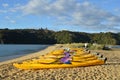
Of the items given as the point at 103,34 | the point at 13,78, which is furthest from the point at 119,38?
the point at 13,78

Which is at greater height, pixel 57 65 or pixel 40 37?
pixel 40 37

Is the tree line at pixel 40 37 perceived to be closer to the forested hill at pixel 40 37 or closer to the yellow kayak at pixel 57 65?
the forested hill at pixel 40 37

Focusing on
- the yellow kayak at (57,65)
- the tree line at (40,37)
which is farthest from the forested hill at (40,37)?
the yellow kayak at (57,65)

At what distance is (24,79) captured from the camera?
13148 mm

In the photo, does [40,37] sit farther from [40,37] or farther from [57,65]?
[57,65]

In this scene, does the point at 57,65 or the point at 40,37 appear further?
the point at 40,37

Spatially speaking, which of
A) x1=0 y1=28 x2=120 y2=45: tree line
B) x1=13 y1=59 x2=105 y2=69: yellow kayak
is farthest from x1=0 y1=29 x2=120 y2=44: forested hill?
x1=13 y1=59 x2=105 y2=69: yellow kayak

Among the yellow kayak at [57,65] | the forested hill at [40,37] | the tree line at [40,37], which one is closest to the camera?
the yellow kayak at [57,65]

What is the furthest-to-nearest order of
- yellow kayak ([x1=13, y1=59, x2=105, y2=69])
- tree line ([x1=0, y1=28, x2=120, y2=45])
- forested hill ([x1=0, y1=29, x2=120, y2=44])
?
forested hill ([x1=0, y1=29, x2=120, y2=44]) < tree line ([x1=0, y1=28, x2=120, y2=45]) < yellow kayak ([x1=13, y1=59, x2=105, y2=69])

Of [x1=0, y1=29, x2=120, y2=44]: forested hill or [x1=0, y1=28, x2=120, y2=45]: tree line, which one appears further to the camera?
[x1=0, y1=29, x2=120, y2=44]: forested hill

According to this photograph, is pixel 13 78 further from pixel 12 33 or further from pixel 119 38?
pixel 119 38

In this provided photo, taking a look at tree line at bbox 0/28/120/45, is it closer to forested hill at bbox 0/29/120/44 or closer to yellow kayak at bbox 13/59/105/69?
forested hill at bbox 0/29/120/44

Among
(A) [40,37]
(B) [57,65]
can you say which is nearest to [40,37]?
(A) [40,37]

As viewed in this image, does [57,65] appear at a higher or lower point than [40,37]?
lower
